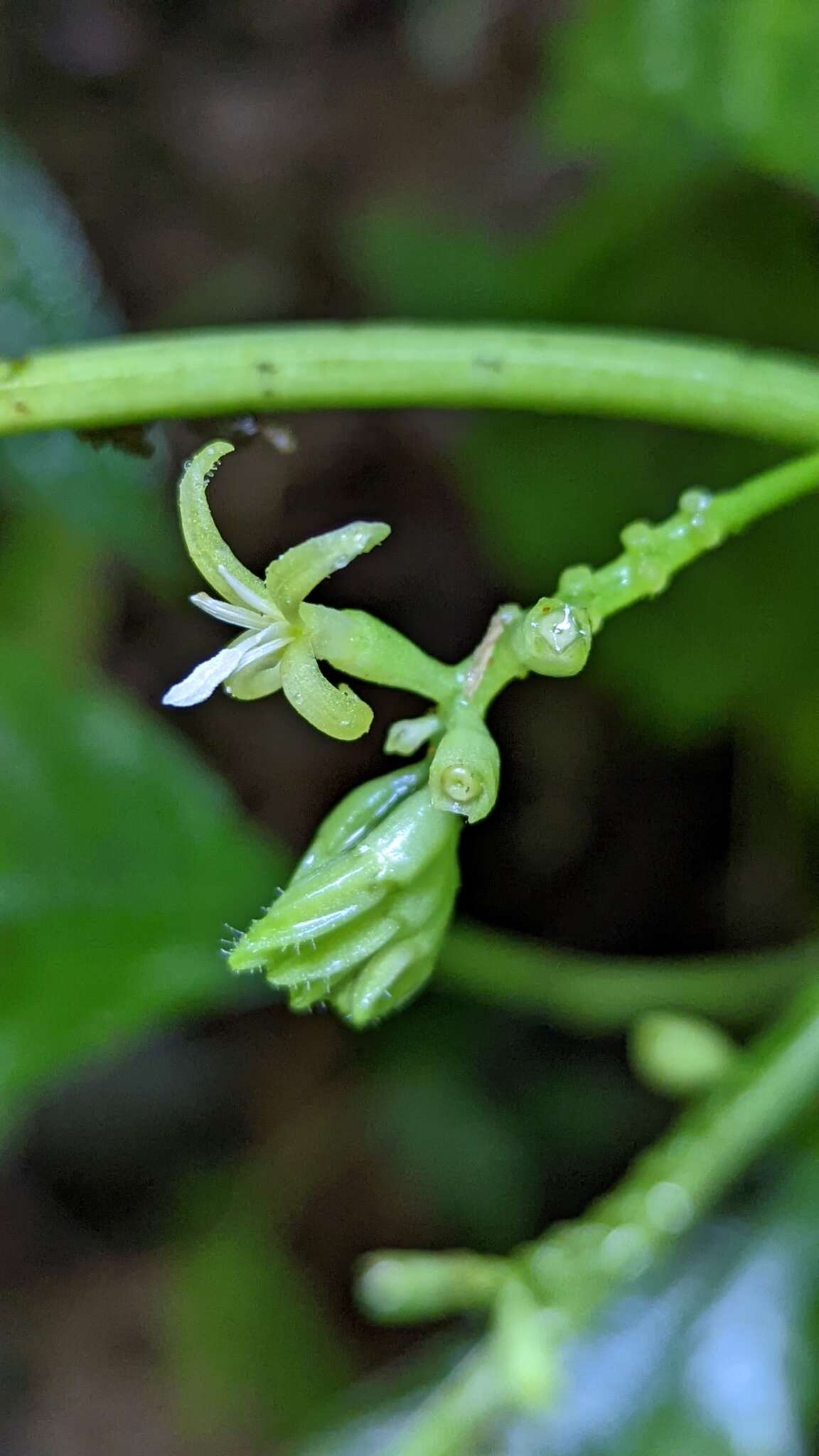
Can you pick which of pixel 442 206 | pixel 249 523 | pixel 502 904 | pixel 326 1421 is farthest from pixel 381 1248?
pixel 442 206

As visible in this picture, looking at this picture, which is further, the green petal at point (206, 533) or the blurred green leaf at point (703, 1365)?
the blurred green leaf at point (703, 1365)

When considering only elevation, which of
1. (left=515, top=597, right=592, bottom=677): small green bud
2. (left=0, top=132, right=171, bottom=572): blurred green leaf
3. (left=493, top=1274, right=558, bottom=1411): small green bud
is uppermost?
(left=0, top=132, right=171, bottom=572): blurred green leaf

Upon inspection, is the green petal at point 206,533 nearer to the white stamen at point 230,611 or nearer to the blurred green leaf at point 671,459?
the white stamen at point 230,611

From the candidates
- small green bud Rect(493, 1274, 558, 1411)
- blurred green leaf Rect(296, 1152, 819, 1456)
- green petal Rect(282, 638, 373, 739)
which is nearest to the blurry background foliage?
blurred green leaf Rect(296, 1152, 819, 1456)

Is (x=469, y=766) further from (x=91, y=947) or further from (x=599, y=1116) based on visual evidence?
(x=599, y=1116)

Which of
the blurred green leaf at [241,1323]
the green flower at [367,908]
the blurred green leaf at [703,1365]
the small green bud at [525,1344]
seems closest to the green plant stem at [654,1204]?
the small green bud at [525,1344]

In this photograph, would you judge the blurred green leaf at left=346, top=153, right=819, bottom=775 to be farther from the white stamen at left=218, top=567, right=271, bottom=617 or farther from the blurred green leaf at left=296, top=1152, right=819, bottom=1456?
the white stamen at left=218, top=567, right=271, bottom=617
